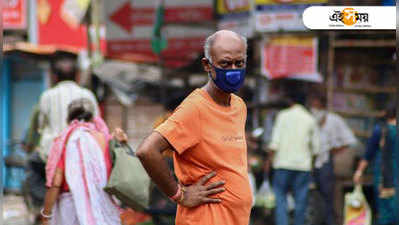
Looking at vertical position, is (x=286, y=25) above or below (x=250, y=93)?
above

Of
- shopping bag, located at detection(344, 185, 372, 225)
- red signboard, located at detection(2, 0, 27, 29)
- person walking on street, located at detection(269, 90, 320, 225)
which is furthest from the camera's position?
red signboard, located at detection(2, 0, 27, 29)

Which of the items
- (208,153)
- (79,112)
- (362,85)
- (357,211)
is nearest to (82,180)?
(79,112)

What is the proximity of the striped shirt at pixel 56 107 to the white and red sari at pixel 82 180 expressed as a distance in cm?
137

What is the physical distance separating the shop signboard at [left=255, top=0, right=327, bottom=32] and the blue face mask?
18.2 feet

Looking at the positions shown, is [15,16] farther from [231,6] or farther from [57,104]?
[57,104]

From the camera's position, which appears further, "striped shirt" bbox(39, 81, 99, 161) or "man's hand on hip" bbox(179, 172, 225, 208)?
"striped shirt" bbox(39, 81, 99, 161)

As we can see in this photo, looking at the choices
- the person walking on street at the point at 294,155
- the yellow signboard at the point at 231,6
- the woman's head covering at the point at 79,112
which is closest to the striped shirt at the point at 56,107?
the woman's head covering at the point at 79,112

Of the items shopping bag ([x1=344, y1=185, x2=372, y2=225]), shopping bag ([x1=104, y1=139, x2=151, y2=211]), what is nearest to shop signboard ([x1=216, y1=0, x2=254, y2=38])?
shopping bag ([x1=344, y1=185, x2=372, y2=225])

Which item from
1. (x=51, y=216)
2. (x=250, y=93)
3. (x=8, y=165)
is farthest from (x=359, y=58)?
(x=51, y=216)

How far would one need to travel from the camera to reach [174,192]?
3441 millimetres

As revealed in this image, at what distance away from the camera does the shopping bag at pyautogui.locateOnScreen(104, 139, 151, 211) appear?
485cm

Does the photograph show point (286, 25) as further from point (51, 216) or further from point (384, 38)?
point (51, 216)

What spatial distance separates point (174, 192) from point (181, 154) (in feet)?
0.61

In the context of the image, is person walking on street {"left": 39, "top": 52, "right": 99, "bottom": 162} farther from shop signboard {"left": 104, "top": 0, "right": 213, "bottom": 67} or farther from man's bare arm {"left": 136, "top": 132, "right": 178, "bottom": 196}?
shop signboard {"left": 104, "top": 0, "right": 213, "bottom": 67}
